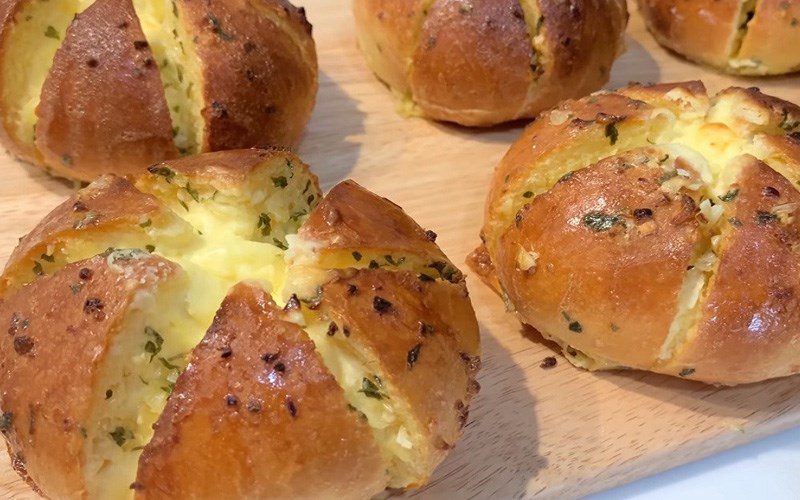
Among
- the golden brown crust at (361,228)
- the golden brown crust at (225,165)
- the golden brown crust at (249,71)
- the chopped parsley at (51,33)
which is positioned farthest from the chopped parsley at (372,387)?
the chopped parsley at (51,33)

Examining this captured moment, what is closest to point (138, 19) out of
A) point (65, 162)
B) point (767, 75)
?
point (65, 162)

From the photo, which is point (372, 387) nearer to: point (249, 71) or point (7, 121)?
point (249, 71)

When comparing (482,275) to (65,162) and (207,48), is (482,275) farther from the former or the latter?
(65,162)

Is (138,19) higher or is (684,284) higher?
(138,19)

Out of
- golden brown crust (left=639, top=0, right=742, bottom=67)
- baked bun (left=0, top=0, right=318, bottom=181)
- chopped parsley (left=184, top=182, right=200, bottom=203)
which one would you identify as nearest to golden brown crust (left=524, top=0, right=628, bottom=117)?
golden brown crust (left=639, top=0, right=742, bottom=67)

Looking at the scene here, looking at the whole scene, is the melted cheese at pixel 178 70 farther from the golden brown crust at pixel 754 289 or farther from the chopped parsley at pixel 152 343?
the golden brown crust at pixel 754 289

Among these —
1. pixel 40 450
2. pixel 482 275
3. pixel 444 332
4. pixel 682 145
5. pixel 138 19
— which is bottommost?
pixel 482 275
